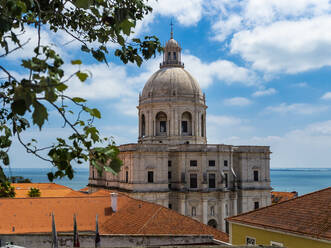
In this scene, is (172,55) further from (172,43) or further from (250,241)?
(250,241)

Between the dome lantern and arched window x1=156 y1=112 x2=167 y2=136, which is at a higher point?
the dome lantern

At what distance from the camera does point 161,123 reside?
52.8 meters

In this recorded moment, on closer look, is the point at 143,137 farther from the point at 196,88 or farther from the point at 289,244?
the point at 289,244

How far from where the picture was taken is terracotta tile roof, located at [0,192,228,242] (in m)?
23.6

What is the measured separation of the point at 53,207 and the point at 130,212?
5766 millimetres

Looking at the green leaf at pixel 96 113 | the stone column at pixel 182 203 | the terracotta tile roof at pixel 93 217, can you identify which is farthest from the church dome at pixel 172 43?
the green leaf at pixel 96 113

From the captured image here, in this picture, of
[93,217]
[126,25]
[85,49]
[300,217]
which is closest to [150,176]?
[93,217]

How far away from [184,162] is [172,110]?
308 inches

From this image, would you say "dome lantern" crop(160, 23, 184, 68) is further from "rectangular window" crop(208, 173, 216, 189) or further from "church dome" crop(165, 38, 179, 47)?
"rectangular window" crop(208, 173, 216, 189)

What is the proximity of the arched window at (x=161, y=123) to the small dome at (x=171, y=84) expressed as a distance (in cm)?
283

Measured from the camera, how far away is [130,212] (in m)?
27.5

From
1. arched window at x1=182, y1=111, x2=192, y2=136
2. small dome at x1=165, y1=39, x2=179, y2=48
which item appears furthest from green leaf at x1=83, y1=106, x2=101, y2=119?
small dome at x1=165, y1=39, x2=179, y2=48

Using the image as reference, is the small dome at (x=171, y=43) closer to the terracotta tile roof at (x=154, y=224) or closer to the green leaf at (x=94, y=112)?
the terracotta tile roof at (x=154, y=224)

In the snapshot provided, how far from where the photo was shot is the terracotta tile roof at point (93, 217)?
23.6m
